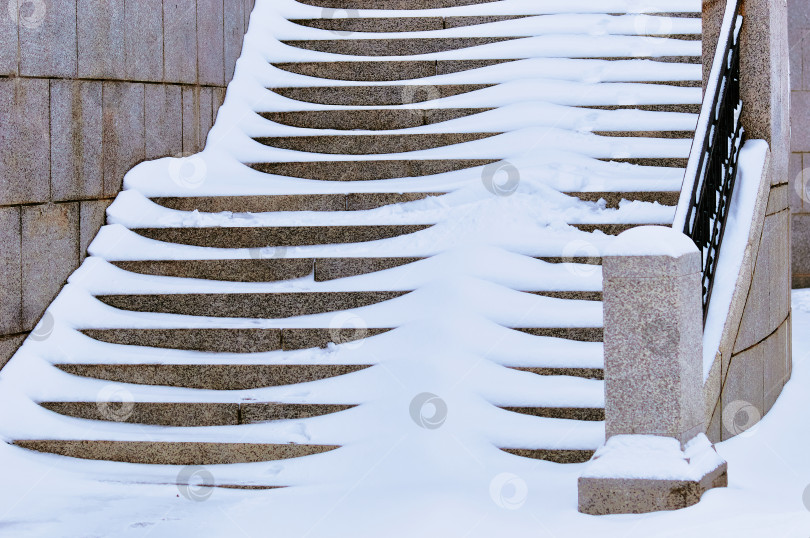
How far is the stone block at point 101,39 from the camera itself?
7.35 metres

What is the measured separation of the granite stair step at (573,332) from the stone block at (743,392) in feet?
2.63

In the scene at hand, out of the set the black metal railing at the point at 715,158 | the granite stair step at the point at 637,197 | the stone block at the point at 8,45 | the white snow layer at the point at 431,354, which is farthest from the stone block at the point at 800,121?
the stone block at the point at 8,45

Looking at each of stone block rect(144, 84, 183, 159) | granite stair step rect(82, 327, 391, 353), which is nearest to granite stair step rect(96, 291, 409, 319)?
granite stair step rect(82, 327, 391, 353)

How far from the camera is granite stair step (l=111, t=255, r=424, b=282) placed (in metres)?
6.89

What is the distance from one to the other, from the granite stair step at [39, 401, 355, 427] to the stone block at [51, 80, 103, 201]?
1531 millimetres

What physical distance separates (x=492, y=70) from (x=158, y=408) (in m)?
3.97

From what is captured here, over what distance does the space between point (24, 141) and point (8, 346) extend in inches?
49.3

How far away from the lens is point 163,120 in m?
8.23

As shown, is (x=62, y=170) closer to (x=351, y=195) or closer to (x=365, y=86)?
(x=351, y=195)

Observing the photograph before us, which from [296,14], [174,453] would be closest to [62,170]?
[174,453]

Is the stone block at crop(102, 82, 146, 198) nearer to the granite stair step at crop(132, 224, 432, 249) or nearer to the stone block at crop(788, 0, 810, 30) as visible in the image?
the granite stair step at crop(132, 224, 432, 249)

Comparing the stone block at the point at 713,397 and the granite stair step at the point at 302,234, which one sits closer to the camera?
the stone block at the point at 713,397

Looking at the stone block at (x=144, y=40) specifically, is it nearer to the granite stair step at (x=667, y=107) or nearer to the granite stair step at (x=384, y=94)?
the granite stair step at (x=384, y=94)

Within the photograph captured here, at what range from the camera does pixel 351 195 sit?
7.48 meters
